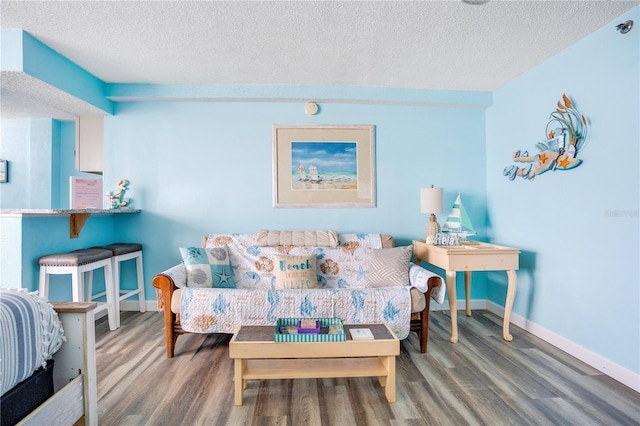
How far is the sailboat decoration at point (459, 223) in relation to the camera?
3182 millimetres

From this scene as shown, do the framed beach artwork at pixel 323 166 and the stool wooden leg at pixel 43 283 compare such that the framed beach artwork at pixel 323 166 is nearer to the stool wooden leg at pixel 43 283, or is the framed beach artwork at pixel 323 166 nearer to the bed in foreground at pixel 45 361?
the stool wooden leg at pixel 43 283

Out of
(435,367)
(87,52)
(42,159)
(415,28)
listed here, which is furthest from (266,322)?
(42,159)

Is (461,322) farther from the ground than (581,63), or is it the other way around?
(581,63)

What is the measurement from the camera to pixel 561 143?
8.12ft

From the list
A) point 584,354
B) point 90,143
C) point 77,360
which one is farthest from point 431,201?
point 90,143

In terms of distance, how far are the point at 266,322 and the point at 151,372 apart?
32.2 inches

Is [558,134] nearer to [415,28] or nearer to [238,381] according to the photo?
[415,28]

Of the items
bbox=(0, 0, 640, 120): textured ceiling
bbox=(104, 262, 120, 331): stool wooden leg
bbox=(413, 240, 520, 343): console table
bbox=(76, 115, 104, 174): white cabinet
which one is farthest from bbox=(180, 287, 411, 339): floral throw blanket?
bbox=(76, 115, 104, 174): white cabinet

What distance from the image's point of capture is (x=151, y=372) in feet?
6.90

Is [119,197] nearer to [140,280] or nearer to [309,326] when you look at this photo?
[140,280]

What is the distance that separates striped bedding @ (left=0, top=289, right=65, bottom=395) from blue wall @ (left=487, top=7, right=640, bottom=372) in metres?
3.20

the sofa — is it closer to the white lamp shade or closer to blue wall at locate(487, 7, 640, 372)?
the white lamp shade

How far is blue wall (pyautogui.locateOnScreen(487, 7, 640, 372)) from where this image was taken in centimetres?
201

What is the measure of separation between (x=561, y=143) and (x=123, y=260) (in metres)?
4.13
